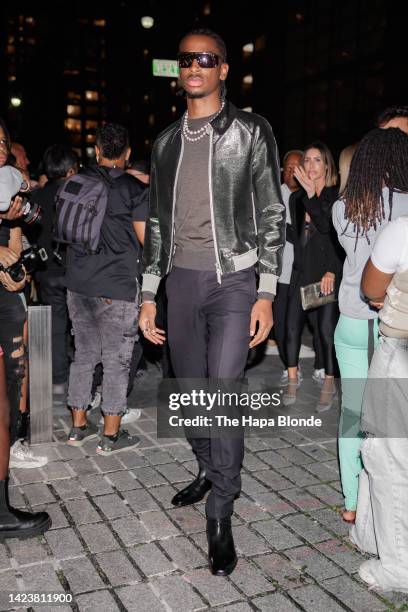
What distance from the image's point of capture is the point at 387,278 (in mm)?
2885

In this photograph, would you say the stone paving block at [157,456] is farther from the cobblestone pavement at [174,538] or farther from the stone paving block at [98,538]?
the stone paving block at [98,538]

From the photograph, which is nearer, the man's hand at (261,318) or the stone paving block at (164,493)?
the man's hand at (261,318)

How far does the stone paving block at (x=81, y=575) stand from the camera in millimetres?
3020

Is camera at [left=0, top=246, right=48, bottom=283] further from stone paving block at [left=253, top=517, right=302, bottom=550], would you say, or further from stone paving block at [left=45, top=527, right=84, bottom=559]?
stone paving block at [left=253, top=517, right=302, bottom=550]

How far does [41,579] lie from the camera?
121 inches

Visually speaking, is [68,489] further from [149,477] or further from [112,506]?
[149,477]

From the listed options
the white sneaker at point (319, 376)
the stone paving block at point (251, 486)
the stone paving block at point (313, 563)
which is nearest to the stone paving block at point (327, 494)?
the stone paving block at point (251, 486)

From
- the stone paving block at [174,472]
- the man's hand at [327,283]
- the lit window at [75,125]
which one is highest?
the lit window at [75,125]

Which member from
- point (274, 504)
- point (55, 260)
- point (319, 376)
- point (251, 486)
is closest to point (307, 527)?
point (274, 504)

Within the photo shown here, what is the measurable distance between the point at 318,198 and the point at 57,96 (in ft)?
282

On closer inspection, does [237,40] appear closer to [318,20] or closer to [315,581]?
[318,20]

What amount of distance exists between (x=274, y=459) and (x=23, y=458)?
197 centimetres

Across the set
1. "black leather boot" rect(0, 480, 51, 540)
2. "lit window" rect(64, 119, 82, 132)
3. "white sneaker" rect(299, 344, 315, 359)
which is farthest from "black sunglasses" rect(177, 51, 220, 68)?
"lit window" rect(64, 119, 82, 132)

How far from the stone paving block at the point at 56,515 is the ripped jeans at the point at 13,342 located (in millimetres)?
646
